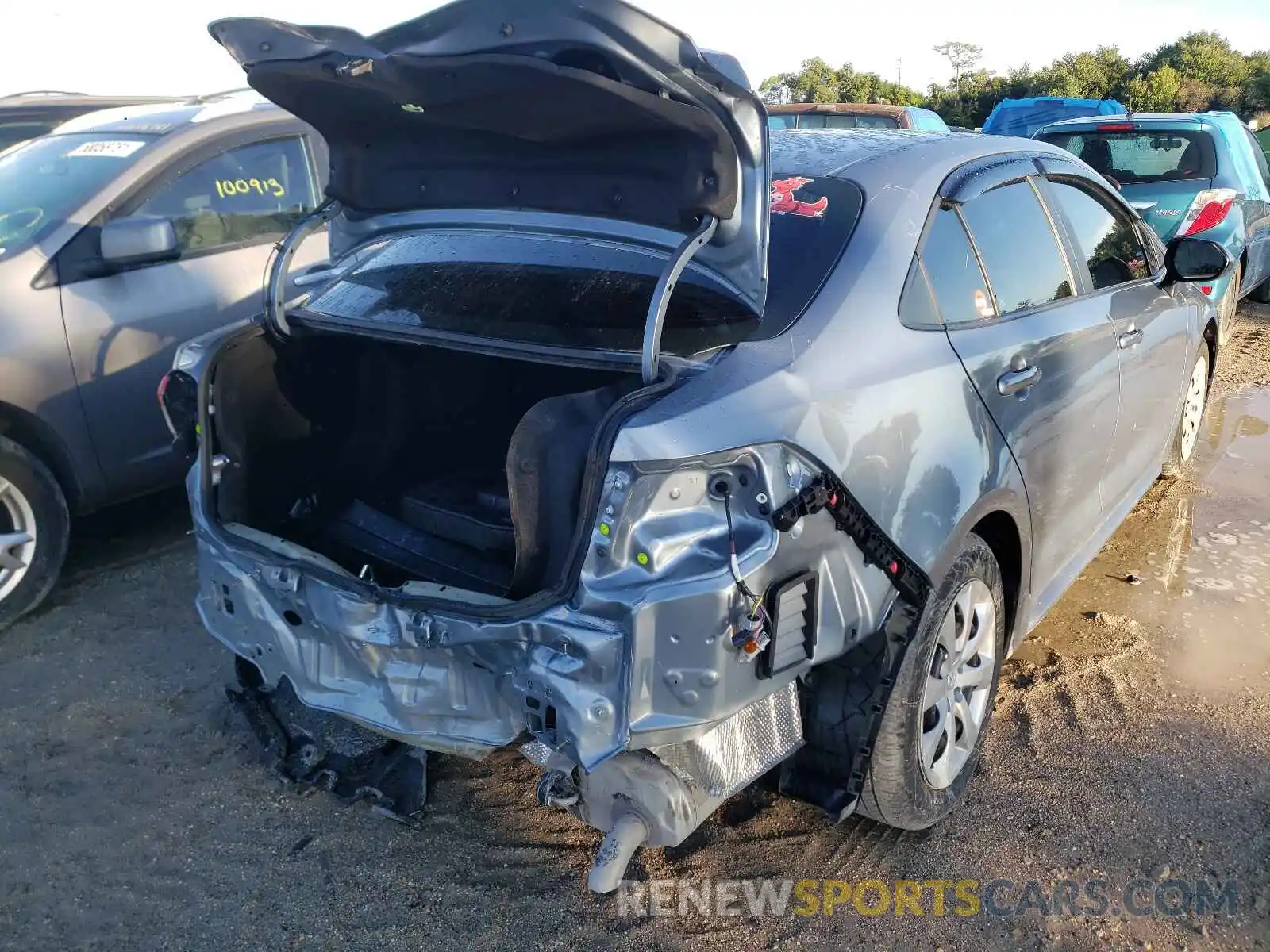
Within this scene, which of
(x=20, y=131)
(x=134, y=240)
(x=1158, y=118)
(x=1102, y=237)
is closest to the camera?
(x=1102, y=237)

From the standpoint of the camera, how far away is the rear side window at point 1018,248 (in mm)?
2906

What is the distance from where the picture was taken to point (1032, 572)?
307 centimetres

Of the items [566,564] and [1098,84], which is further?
[1098,84]

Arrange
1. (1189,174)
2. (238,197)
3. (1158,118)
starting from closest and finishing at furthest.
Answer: (238,197)
(1189,174)
(1158,118)

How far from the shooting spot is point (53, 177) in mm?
4430

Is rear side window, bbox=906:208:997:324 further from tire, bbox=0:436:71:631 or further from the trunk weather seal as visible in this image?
tire, bbox=0:436:71:631

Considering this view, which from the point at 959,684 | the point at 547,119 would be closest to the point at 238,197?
the point at 547,119

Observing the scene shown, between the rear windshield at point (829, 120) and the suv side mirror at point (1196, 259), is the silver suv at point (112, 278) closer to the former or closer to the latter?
the suv side mirror at point (1196, 259)

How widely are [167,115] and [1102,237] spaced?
4.16m

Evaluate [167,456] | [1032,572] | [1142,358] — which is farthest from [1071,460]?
[167,456]

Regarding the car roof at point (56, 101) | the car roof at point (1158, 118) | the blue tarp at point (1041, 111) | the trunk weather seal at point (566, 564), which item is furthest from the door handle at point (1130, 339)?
the blue tarp at point (1041, 111)

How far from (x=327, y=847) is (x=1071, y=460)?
252 centimetres

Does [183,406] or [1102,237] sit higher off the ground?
[1102,237]

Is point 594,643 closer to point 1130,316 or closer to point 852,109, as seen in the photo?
point 1130,316
